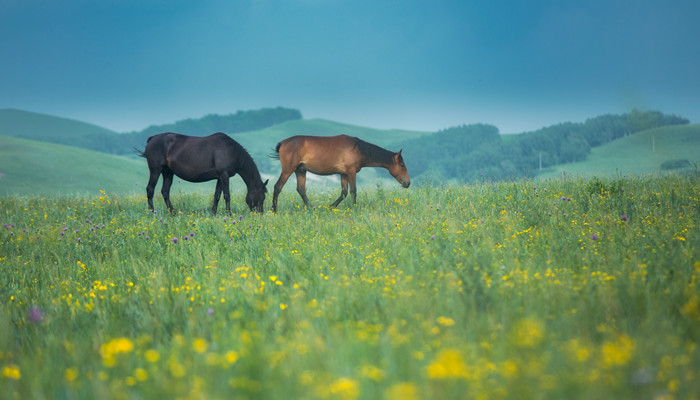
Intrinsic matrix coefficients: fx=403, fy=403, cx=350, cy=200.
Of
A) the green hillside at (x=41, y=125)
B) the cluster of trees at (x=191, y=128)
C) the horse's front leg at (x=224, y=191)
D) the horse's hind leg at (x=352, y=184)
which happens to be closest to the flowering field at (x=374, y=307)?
the horse's front leg at (x=224, y=191)

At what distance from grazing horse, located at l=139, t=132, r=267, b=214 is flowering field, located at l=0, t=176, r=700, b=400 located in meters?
3.17

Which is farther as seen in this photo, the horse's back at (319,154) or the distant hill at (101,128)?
the distant hill at (101,128)

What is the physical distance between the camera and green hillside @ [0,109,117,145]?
15500 cm

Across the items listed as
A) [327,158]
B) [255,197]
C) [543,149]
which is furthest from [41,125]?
[327,158]

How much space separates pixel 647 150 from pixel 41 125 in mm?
204509

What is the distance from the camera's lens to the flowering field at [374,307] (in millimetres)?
2363

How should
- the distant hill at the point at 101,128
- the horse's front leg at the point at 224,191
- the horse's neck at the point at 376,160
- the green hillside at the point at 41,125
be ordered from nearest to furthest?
the horse's front leg at the point at 224,191 → the horse's neck at the point at 376,160 → the distant hill at the point at 101,128 → the green hillside at the point at 41,125

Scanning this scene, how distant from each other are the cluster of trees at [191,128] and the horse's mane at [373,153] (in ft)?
325

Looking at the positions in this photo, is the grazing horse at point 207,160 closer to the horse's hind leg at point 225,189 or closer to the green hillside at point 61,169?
the horse's hind leg at point 225,189

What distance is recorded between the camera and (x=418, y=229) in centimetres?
722

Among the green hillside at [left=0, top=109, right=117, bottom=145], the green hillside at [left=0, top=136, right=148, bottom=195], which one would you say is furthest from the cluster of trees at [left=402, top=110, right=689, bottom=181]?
the green hillside at [left=0, top=109, right=117, bottom=145]

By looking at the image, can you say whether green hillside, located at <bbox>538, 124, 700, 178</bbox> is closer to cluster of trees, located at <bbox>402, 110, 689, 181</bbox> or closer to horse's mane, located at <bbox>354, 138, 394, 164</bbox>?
cluster of trees, located at <bbox>402, 110, 689, 181</bbox>

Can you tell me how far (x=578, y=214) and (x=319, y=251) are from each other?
193 inches

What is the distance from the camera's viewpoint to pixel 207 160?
11.8 meters
